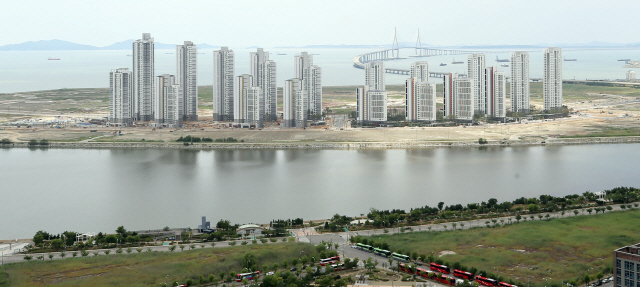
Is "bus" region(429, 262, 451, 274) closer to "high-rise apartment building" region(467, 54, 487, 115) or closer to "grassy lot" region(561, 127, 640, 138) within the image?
"grassy lot" region(561, 127, 640, 138)

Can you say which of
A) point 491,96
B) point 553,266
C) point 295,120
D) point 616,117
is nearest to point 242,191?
point 553,266

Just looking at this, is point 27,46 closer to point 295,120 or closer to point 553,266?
point 295,120

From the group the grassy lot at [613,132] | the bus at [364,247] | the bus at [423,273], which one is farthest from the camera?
the grassy lot at [613,132]

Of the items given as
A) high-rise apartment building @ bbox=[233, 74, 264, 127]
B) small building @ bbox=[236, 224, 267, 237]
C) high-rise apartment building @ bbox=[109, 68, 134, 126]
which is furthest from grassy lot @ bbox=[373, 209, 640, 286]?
high-rise apartment building @ bbox=[109, 68, 134, 126]

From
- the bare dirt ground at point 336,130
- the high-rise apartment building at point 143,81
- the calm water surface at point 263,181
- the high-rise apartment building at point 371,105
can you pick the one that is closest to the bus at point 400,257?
the calm water surface at point 263,181

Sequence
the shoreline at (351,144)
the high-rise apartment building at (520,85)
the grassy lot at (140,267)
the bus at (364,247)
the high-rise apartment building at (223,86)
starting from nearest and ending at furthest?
the grassy lot at (140,267), the bus at (364,247), the shoreline at (351,144), the high-rise apartment building at (223,86), the high-rise apartment building at (520,85)

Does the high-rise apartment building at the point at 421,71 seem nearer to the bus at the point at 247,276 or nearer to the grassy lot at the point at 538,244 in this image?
the grassy lot at the point at 538,244
